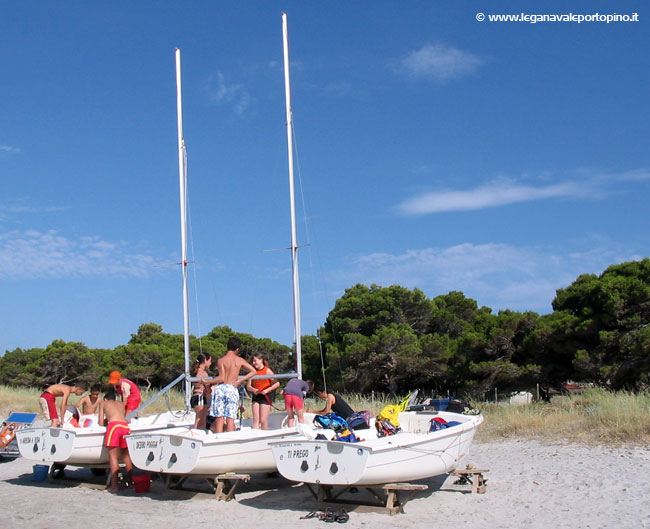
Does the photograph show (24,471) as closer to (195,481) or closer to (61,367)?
(195,481)

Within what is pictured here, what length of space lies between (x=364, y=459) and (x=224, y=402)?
2.73 meters

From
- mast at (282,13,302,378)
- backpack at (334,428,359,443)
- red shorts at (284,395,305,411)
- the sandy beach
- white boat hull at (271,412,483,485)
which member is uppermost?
mast at (282,13,302,378)

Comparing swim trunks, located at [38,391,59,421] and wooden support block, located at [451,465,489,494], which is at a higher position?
swim trunks, located at [38,391,59,421]

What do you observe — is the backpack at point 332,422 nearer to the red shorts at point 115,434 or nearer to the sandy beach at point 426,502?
the sandy beach at point 426,502

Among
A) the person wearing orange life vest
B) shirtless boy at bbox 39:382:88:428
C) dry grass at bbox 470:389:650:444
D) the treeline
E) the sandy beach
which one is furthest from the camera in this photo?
the treeline

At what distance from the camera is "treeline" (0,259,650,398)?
63.9 feet

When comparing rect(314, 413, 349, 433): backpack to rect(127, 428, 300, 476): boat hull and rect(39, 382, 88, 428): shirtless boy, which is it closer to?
rect(127, 428, 300, 476): boat hull

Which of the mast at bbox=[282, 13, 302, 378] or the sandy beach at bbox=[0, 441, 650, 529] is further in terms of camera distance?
the mast at bbox=[282, 13, 302, 378]

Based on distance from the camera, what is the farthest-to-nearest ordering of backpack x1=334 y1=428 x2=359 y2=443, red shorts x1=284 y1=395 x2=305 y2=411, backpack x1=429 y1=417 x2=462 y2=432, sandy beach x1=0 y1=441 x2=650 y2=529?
red shorts x1=284 y1=395 x2=305 y2=411 → backpack x1=429 y1=417 x2=462 y2=432 → backpack x1=334 y1=428 x2=359 y2=443 → sandy beach x1=0 y1=441 x2=650 y2=529

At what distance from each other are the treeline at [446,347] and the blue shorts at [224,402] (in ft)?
25.7

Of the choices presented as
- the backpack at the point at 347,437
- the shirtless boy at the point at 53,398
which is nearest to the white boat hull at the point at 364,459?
the backpack at the point at 347,437

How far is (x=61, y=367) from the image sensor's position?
31797 mm

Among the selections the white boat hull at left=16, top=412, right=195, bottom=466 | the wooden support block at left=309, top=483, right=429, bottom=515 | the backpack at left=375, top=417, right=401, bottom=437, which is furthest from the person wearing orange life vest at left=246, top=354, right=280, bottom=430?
the white boat hull at left=16, top=412, right=195, bottom=466

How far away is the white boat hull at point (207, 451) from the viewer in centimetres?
869
